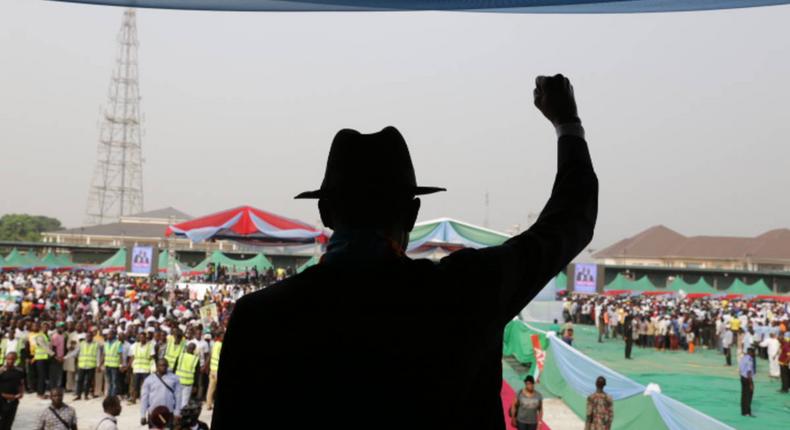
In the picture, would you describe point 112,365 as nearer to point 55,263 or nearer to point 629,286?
point 55,263

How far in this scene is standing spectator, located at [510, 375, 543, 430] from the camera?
9.20 m

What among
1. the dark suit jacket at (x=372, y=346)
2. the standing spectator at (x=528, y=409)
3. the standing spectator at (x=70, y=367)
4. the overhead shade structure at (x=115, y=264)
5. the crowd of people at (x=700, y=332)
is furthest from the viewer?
the overhead shade structure at (x=115, y=264)

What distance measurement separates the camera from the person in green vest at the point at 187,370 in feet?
37.6

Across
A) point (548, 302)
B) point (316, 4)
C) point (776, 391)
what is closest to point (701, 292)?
point (548, 302)

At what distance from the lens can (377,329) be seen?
105 cm

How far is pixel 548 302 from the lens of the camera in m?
25.0

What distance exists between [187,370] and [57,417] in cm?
402

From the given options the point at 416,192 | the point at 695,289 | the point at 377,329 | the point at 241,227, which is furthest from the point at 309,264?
the point at 695,289

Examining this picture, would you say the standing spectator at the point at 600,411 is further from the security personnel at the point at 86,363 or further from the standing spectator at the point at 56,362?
the standing spectator at the point at 56,362

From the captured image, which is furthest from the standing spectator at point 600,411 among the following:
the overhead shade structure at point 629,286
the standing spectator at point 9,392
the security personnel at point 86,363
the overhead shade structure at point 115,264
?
the overhead shade structure at point 629,286

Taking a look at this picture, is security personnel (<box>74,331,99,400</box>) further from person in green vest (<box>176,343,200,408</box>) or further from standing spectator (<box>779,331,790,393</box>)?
standing spectator (<box>779,331,790,393</box>)

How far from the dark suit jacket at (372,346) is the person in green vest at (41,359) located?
13.9 meters

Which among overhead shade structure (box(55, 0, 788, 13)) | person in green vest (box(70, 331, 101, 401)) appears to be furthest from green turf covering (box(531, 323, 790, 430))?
overhead shade structure (box(55, 0, 788, 13))

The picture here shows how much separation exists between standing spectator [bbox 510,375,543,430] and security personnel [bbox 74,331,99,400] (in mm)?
8184
